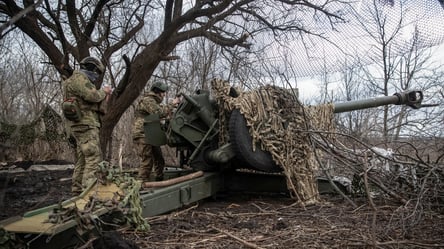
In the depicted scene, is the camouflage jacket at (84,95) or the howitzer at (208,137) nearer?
the howitzer at (208,137)

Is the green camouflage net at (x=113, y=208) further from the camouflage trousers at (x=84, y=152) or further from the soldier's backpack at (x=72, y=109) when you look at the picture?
the soldier's backpack at (x=72, y=109)

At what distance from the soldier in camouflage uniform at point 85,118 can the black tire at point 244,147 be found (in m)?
1.89

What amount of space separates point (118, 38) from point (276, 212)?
31.8 feet

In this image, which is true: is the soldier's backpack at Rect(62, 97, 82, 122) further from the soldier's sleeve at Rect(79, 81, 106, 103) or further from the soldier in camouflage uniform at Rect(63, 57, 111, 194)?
the soldier's sleeve at Rect(79, 81, 106, 103)

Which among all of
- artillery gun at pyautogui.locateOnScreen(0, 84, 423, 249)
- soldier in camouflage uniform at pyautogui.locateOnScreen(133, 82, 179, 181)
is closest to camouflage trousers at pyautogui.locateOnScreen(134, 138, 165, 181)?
soldier in camouflage uniform at pyautogui.locateOnScreen(133, 82, 179, 181)

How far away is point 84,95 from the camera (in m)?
5.82

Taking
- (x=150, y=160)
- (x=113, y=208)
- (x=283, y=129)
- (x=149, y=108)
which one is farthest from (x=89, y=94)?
(x=113, y=208)

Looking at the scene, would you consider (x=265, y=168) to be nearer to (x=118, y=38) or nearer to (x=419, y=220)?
(x=419, y=220)

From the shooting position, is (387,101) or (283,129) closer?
(283,129)

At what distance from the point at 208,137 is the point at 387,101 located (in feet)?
9.34

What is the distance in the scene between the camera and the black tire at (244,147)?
516 cm

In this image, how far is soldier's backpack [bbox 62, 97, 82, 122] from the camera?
5.85 m

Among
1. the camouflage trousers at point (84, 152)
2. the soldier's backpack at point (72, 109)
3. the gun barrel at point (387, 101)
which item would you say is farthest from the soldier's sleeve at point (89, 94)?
the gun barrel at point (387, 101)

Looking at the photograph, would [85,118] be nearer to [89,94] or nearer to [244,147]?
[89,94]
